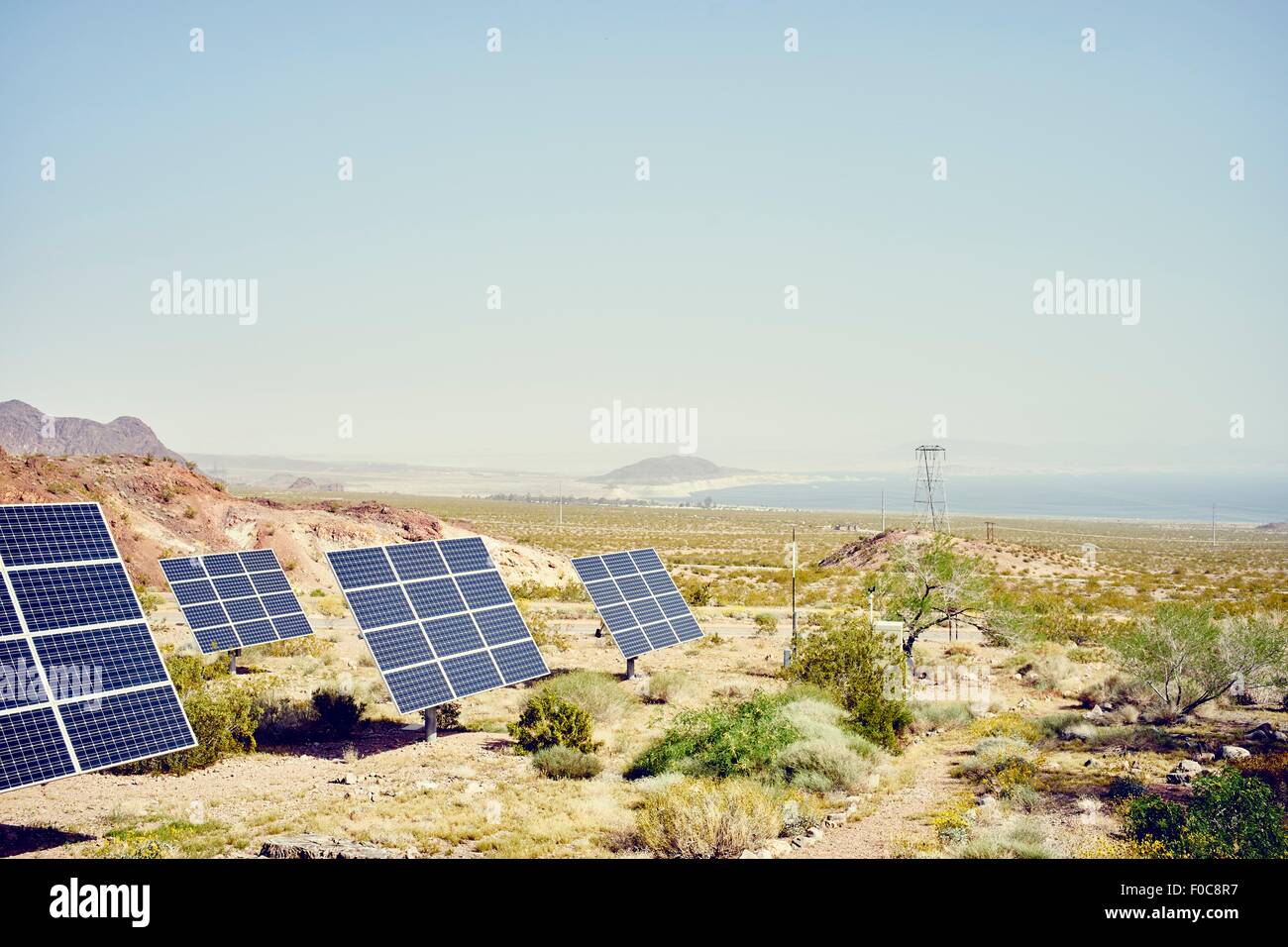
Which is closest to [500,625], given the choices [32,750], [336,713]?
[336,713]

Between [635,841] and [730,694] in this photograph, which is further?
[730,694]

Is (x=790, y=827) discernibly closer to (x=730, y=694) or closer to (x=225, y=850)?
(x=225, y=850)

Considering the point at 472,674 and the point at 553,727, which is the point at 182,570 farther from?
the point at 553,727

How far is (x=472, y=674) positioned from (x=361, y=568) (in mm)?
3400

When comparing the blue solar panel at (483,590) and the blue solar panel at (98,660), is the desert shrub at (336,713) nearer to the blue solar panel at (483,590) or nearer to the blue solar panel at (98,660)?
the blue solar panel at (483,590)

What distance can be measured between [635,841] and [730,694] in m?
12.2

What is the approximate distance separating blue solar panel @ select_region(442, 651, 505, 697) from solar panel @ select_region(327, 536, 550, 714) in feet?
0.07

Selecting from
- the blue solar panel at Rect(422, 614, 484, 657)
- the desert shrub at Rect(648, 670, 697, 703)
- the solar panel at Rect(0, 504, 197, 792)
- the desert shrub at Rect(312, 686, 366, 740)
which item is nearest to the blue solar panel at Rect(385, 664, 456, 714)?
the blue solar panel at Rect(422, 614, 484, 657)

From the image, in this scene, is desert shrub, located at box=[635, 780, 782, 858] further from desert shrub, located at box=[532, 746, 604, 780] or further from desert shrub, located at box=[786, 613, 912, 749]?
desert shrub, located at box=[786, 613, 912, 749]

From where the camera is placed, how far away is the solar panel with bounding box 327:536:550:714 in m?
18.8

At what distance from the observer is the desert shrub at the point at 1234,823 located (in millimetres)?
12844

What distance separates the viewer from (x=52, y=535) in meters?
15.1
